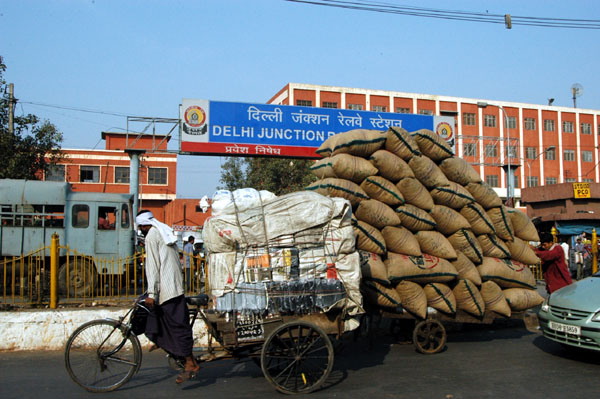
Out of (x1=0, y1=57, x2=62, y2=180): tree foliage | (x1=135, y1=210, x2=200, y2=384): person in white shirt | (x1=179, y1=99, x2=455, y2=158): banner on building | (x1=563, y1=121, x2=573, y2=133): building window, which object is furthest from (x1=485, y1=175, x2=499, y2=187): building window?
(x1=135, y1=210, x2=200, y2=384): person in white shirt

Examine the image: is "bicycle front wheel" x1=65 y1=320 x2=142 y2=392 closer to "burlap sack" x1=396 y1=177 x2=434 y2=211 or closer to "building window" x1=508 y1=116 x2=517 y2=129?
"burlap sack" x1=396 y1=177 x2=434 y2=211

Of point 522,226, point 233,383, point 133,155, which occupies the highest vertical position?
point 133,155

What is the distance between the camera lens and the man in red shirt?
767cm

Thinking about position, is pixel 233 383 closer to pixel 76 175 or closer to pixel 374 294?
pixel 374 294

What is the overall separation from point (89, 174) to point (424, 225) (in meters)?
37.7

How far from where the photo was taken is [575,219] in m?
24.3

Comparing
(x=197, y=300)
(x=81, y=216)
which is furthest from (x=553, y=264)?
(x=81, y=216)

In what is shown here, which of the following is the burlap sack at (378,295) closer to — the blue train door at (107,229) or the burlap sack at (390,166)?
the burlap sack at (390,166)

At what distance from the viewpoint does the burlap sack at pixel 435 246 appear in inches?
255

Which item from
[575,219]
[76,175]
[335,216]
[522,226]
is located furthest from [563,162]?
[335,216]

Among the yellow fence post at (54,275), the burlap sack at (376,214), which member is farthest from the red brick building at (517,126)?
the burlap sack at (376,214)

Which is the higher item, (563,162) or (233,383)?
(563,162)

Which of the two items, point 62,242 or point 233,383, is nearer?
point 233,383

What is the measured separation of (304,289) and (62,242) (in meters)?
8.98
